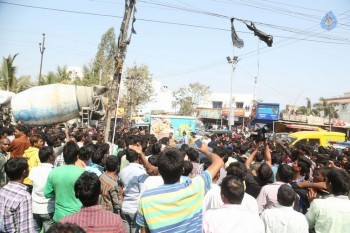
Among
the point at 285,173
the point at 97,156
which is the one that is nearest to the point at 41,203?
the point at 97,156

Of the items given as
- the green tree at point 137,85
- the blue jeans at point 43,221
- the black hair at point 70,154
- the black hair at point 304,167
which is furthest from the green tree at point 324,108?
the blue jeans at point 43,221

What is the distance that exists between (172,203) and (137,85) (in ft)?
133

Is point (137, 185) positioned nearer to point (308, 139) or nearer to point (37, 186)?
point (37, 186)

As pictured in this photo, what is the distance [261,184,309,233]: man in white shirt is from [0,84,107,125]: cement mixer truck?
45.6 feet

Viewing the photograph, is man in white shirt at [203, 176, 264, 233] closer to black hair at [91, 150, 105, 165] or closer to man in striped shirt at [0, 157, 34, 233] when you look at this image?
man in striped shirt at [0, 157, 34, 233]

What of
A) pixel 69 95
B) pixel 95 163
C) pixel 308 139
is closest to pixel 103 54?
pixel 69 95

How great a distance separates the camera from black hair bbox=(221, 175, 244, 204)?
3076 millimetres

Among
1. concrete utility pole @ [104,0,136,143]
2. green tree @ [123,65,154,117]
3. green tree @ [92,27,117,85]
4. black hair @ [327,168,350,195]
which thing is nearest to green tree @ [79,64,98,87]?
green tree @ [92,27,117,85]

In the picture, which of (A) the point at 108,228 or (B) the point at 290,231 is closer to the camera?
(A) the point at 108,228

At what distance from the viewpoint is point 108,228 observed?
2795 mm

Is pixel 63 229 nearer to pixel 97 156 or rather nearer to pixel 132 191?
pixel 132 191

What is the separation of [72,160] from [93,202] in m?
1.78

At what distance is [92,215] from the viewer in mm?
2857

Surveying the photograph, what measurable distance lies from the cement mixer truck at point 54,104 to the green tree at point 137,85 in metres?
24.9
